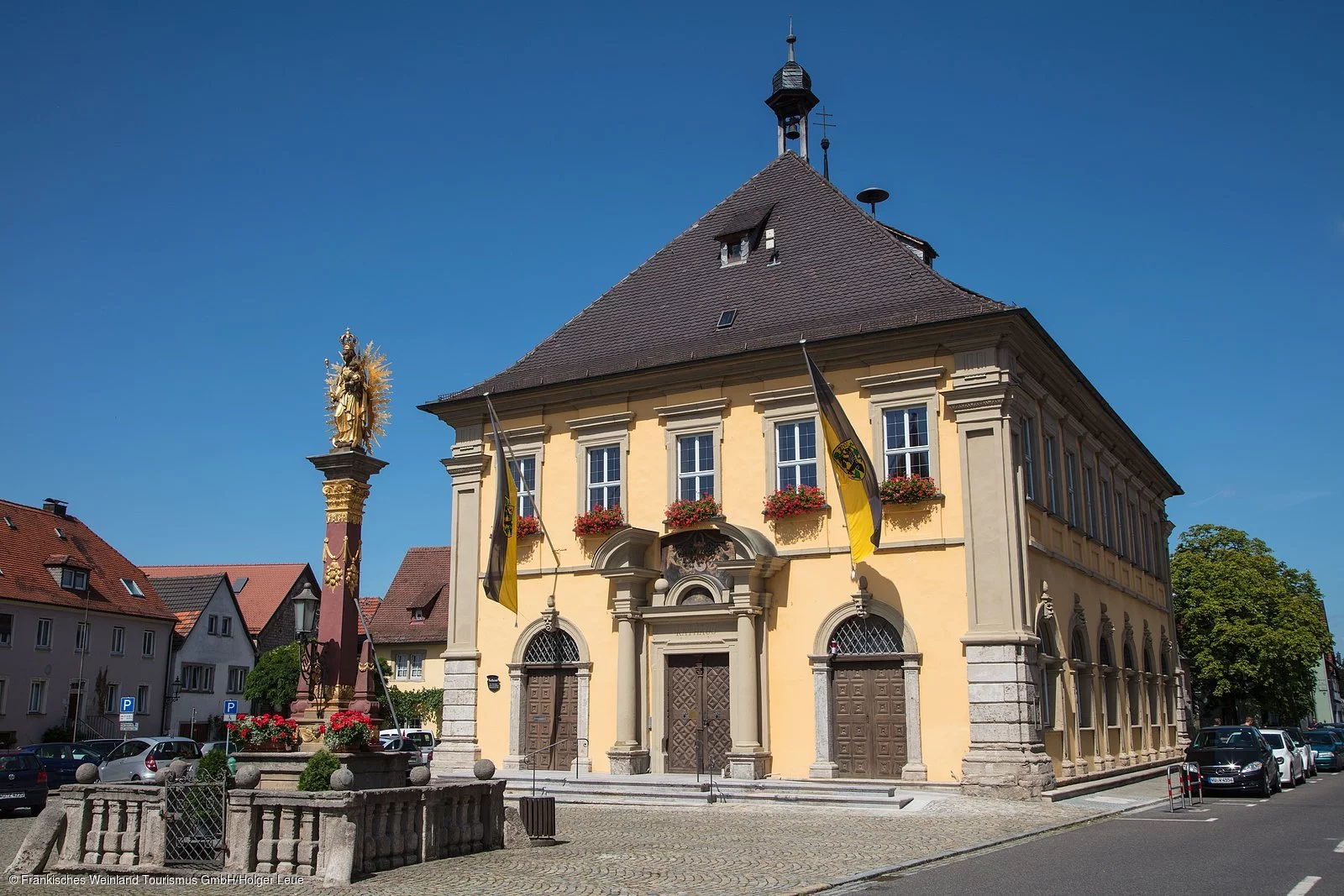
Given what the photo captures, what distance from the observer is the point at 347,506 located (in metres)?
19.1

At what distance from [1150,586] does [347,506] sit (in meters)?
26.4

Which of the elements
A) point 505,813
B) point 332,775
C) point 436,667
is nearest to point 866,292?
point 505,813

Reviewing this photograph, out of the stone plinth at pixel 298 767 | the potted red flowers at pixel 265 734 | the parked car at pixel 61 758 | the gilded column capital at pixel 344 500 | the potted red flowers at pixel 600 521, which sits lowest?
the parked car at pixel 61 758

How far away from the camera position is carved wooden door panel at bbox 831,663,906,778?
21781 mm

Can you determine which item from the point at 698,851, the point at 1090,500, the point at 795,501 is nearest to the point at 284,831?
the point at 698,851

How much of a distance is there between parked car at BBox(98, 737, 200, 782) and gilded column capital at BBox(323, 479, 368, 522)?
9915 millimetres

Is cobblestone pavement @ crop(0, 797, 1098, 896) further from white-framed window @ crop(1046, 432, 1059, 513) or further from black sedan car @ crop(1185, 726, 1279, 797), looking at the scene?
white-framed window @ crop(1046, 432, 1059, 513)

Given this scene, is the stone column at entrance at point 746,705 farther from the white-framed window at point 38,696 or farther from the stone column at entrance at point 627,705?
the white-framed window at point 38,696

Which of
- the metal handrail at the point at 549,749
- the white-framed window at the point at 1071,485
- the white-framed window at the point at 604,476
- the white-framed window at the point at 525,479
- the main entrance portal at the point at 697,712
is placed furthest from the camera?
the white-framed window at the point at 525,479

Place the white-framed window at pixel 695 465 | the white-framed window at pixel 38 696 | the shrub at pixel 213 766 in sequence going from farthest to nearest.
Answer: the white-framed window at pixel 38 696 < the white-framed window at pixel 695 465 < the shrub at pixel 213 766

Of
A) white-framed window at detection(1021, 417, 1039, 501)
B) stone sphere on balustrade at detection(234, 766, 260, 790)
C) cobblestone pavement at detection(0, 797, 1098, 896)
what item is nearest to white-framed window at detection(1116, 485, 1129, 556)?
white-framed window at detection(1021, 417, 1039, 501)

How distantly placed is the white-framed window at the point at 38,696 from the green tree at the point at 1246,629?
48.4 meters

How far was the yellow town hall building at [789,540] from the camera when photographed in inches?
855

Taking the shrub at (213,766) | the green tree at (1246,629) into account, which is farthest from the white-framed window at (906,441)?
the green tree at (1246,629)
